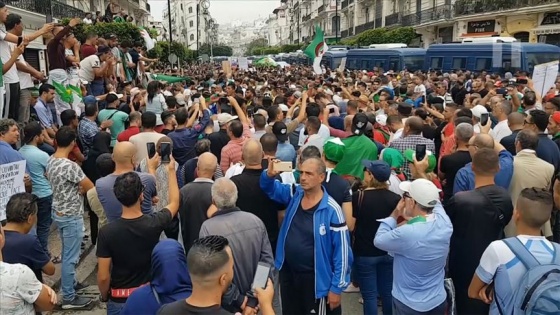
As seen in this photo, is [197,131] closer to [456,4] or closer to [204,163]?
[204,163]

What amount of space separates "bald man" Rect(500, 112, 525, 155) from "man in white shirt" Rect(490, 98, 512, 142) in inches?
13.6

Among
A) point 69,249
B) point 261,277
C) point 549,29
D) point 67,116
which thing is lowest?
point 69,249

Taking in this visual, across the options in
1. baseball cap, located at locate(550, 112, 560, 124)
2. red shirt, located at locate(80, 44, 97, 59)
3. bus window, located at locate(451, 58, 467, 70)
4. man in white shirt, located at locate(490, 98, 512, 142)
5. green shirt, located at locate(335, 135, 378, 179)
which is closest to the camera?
green shirt, located at locate(335, 135, 378, 179)

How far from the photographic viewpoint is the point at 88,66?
412 inches

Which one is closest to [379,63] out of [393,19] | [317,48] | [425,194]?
[317,48]

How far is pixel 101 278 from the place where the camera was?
355 centimetres

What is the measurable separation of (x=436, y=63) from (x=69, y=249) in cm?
1971

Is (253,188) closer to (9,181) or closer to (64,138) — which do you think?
(64,138)

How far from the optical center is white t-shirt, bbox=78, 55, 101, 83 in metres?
10.4

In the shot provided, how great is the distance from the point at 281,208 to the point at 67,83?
6.00 m

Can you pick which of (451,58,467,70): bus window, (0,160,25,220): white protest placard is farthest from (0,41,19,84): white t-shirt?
(451,58,467,70): bus window

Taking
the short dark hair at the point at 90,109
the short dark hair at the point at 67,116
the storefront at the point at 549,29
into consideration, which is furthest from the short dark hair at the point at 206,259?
the storefront at the point at 549,29

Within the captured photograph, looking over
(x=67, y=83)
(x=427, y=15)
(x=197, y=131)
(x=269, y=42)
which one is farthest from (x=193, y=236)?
(x=269, y=42)

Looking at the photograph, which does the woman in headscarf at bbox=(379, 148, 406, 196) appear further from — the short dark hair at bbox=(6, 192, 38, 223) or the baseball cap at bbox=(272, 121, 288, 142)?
the short dark hair at bbox=(6, 192, 38, 223)
